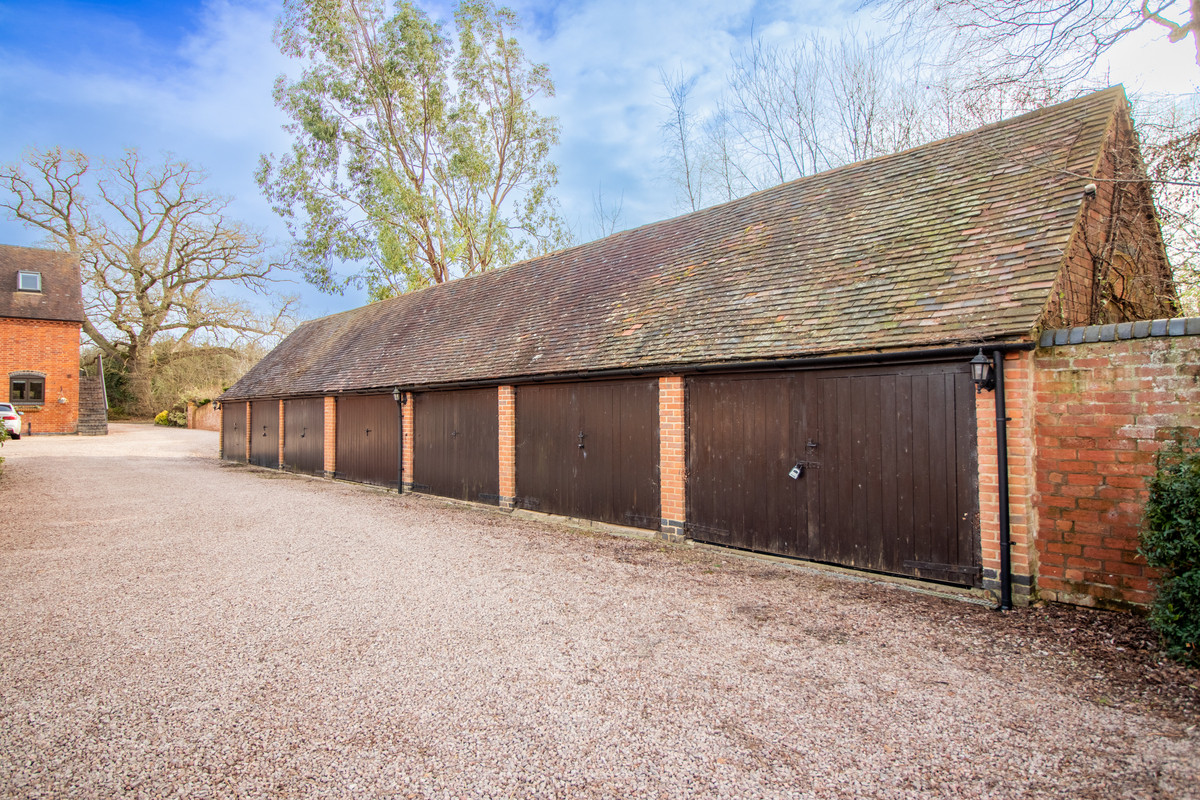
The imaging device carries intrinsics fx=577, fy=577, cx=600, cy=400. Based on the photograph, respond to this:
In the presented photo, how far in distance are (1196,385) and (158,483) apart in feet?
55.9

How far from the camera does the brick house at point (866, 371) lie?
4988mm

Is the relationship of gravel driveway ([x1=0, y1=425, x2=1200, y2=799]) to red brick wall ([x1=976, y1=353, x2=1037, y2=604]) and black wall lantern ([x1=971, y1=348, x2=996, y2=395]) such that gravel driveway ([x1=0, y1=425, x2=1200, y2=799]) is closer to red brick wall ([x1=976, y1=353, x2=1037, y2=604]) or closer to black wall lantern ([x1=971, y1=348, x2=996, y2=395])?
red brick wall ([x1=976, y1=353, x2=1037, y2=604])

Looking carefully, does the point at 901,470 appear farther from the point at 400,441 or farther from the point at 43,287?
the point at 43,287

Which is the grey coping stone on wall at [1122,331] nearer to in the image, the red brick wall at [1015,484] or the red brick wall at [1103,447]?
the red brick wall at [1103,447]

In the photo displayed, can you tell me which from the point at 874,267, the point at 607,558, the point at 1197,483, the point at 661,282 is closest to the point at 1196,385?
the point at 1197,483

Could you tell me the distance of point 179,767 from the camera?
108 inches

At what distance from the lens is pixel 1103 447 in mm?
4746

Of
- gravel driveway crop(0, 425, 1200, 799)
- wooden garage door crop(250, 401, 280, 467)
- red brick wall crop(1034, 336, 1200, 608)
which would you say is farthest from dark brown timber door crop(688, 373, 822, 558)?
wooden garage door crop(250, 401, 280, 467)

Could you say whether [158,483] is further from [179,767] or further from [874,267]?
[874,267]

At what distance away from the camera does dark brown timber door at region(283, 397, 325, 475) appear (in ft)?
50.4

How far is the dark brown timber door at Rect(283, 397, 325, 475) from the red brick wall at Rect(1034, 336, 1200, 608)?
15.1 metres

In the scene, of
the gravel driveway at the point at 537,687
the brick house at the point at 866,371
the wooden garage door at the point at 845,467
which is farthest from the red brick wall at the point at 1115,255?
the gravel driveway at the point at 537,687

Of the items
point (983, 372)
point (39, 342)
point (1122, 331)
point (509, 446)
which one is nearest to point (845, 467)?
point (983, 372)

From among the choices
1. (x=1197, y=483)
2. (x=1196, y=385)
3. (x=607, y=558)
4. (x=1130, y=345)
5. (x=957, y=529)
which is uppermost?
(x=1130, y=345)
